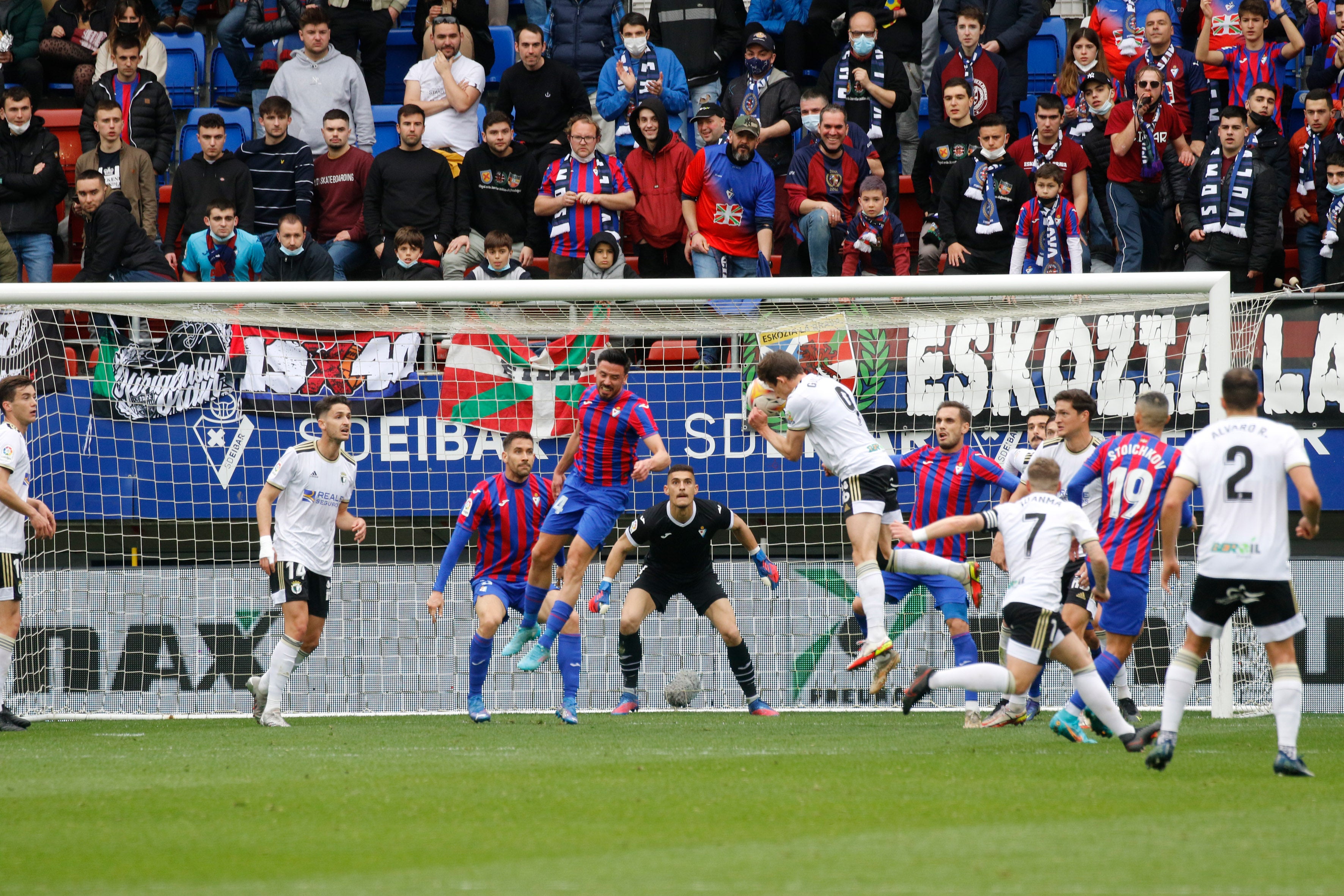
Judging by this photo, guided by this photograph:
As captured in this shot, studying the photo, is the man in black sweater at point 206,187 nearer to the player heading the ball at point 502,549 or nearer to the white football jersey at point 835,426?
the player heading the ball at point 502,549

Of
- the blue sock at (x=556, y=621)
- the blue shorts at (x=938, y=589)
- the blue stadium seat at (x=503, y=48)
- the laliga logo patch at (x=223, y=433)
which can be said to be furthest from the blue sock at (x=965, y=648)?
the blue stadium seat at (x=503, y=48)

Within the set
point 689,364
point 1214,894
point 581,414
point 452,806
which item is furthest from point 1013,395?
point 1214,894

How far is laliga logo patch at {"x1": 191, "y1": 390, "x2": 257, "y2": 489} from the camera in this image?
1209 cm

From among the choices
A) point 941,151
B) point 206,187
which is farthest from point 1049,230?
point 206,187

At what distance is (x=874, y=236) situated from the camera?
13203 mm

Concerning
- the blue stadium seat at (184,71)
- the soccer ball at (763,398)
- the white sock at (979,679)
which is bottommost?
the white sock at (979,679)

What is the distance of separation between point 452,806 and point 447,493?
21.9 feet

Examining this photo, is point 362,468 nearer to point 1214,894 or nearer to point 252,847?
point 252,847

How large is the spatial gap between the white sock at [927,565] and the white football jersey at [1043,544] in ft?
3.15

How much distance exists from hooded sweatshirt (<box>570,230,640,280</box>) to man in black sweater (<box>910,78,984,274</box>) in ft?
9.38

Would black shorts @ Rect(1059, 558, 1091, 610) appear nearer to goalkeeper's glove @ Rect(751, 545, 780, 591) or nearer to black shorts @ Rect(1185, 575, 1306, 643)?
black shorts @ Rect(1185, 575, 1306, 643)

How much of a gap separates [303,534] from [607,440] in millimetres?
2388

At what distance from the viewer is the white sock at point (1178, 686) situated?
22.3 ft

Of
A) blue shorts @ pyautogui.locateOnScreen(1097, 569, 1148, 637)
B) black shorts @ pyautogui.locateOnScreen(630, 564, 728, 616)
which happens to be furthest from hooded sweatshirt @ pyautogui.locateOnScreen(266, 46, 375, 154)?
blue shorts @ pyautogui.locateOnScreen(1097, 569, 1148, 637)
